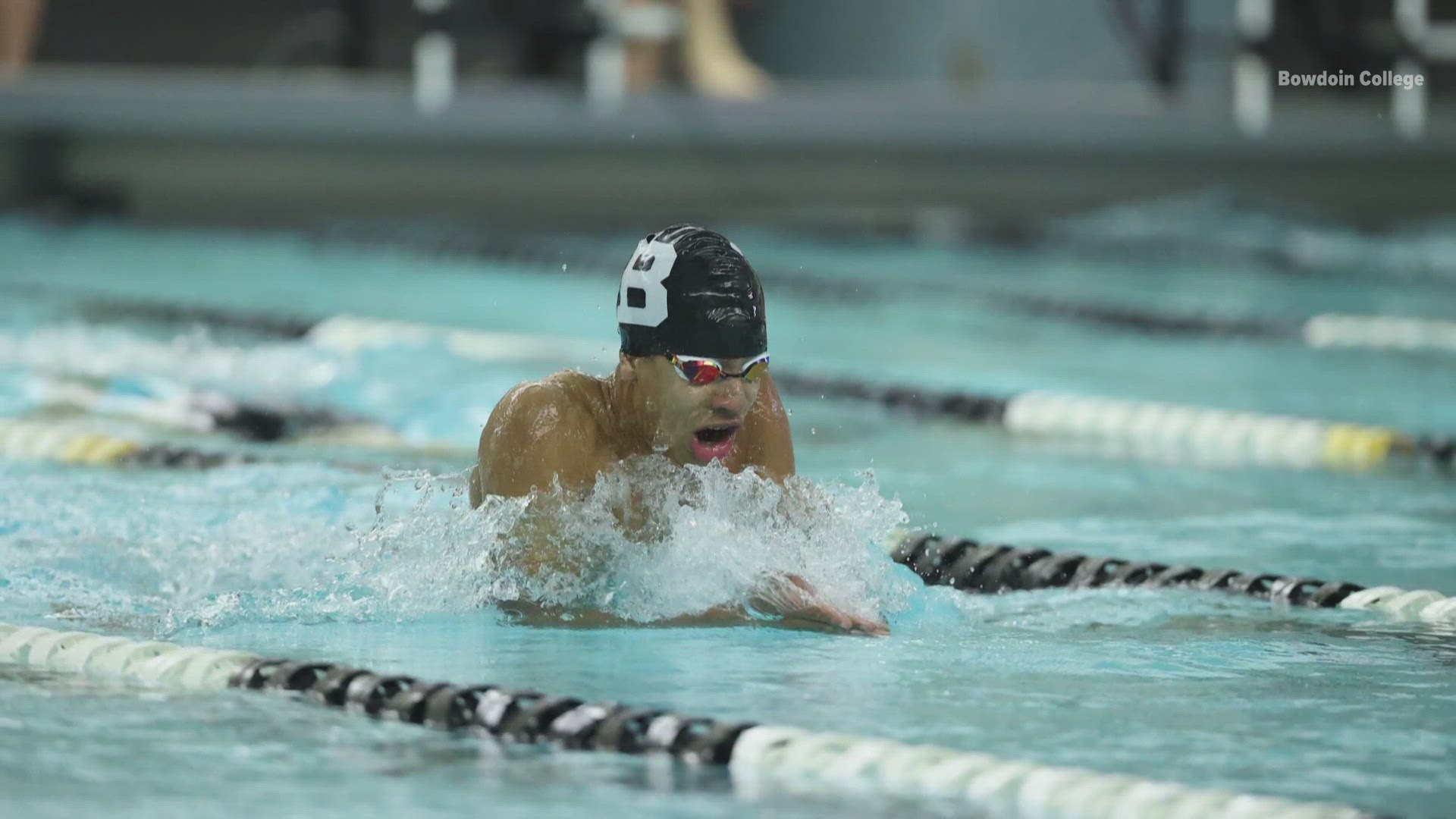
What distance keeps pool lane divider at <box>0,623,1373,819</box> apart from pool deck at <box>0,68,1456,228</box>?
7233mm

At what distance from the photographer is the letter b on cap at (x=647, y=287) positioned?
301cm

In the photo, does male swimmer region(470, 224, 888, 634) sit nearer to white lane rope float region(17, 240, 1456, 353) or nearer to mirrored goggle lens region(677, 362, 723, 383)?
mirrored goggle lens region(677, 362, 723, 383)

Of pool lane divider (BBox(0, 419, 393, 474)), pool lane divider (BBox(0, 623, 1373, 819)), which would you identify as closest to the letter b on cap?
pool lane divider (BBox(0, 623, 1373, 819))

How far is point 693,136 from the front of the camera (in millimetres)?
10109

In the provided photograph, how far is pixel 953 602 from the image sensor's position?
3.48m

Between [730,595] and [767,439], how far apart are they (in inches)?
9.8

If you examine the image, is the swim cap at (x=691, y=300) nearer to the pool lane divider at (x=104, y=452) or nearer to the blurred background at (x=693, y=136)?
the pool lane divider at (x=104, y=452)

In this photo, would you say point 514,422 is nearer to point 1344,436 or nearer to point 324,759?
point 324,759

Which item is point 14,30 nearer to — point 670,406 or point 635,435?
point 635,435

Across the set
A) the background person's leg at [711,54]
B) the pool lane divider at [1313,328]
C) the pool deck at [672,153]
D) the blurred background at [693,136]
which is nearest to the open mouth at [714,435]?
the pool lane divider at [1313,328]

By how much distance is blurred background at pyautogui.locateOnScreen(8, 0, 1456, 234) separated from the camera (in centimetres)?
983

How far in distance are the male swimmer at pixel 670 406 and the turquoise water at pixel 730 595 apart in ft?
0.23

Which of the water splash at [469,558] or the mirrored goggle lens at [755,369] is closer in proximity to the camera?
the mirrored goggle lens at [755,369]

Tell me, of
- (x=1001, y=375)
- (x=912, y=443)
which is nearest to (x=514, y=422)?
(x=912, y=443)
